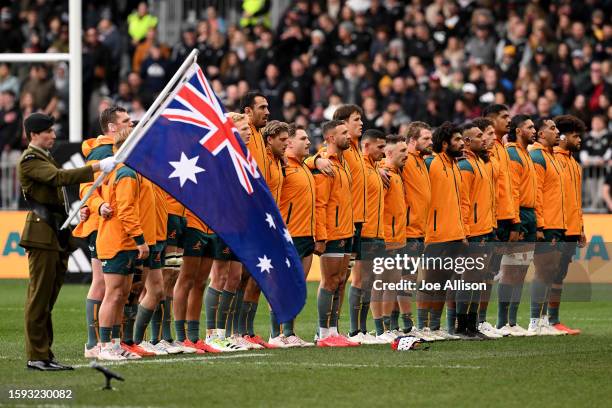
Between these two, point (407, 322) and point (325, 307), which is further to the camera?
point (407, 322)

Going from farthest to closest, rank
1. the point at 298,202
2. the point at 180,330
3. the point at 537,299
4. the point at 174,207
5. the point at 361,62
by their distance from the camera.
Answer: the point at 361,62 → the point at 537,299 → the point at 298,202 → the point at 180,330 → the point at 174,207

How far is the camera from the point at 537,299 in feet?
56.4

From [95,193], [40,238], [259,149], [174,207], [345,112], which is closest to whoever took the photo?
[40,238]

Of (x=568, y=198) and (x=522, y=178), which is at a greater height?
(x=522, y=178)

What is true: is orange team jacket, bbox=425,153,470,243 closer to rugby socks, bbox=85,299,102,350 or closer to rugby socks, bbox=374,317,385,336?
rugby socks, bbox=374,317,385,336

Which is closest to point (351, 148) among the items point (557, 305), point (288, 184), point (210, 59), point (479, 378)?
point (288, 184)

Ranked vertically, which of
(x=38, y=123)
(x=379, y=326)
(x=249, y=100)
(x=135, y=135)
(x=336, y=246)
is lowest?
(x=379, y=326)

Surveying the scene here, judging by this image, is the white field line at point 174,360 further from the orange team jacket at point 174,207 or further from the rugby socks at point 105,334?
the orange team jacket at point 174,207

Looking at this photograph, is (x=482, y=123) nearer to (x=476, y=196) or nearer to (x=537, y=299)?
(x=476, y=196)

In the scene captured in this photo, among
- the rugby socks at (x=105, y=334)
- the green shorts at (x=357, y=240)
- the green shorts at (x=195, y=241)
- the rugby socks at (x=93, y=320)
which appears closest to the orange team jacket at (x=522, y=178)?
the green shorts at (x=357, y=240)

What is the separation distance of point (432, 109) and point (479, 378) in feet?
46.0

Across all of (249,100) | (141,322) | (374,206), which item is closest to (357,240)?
(374,206)

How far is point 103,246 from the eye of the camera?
43.9 feet

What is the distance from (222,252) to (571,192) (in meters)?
4.68
